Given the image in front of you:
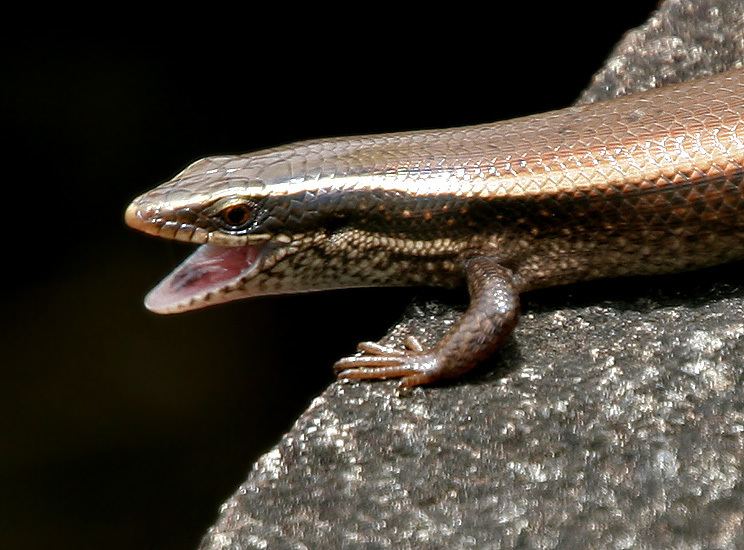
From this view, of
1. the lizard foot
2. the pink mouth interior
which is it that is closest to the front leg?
the lizard foot

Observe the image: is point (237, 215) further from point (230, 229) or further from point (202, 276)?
point (202, 276)

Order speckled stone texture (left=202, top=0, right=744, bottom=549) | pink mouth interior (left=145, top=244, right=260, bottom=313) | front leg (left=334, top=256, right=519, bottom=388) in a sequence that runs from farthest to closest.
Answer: pink mouth interior (left=145, top=244, right=260, bottom=313), front leg (left=334, top=256, right=519, bottom=388), speckled stone texture (left=202, top=0, right=744, bottom=549)

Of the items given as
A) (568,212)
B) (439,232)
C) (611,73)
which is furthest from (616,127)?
(611,73)

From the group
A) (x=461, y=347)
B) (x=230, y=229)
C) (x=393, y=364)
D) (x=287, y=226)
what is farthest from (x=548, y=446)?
(x=230, y=229)

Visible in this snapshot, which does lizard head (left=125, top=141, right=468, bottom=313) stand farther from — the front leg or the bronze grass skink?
the front leg

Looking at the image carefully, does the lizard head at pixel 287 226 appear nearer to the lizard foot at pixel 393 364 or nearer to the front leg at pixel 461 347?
the front leg at pixel 461 347

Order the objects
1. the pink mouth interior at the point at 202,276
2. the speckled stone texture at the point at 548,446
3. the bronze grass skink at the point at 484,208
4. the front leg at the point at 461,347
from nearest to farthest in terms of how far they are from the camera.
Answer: the speckled stone texture at the point at 548,446
the front leg at the point at 461,347
the bronze grass skink at the point at 484,208
the pink mouth interior at the point at 202,276

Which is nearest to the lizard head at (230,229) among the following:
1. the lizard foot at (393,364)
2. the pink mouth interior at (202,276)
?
the pink mouth interior at (202,276)
